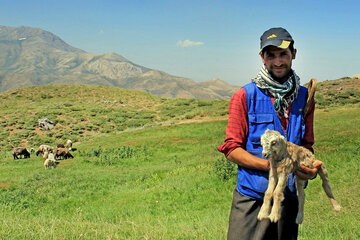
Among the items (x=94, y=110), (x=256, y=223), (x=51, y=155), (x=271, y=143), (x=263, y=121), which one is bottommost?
(x=51, y=155)

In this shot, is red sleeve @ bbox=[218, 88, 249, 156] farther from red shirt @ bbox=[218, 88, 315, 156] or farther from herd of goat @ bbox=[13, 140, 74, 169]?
herd of goat @ bbox=[13, 140, 74, 169]

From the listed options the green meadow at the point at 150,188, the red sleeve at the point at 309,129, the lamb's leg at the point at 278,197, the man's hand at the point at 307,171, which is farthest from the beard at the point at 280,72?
the green meadow at the point at 150,188

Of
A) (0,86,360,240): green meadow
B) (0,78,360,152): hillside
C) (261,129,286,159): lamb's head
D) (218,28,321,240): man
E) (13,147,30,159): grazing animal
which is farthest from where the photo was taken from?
(0,78,360,152): hillside

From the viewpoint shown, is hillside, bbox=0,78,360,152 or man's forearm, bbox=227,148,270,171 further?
hillside, bbox=0,78,360,152

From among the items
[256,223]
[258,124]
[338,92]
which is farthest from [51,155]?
[338,92]

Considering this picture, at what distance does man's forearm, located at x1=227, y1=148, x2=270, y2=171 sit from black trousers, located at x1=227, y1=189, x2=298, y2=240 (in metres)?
0.37

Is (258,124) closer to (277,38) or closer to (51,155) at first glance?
(277,38)

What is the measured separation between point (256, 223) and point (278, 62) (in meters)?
1.40

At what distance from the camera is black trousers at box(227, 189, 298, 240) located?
8.52 ft

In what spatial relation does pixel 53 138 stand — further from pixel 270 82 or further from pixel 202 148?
pixel 270 82

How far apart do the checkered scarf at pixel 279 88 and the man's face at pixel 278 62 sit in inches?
2.1

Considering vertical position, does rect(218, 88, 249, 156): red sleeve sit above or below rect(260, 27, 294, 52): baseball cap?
below

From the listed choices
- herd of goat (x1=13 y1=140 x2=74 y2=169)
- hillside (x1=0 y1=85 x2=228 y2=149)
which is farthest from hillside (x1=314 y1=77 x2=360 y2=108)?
herd of goat (x1=13 y1=140 x2=74 y2=169)

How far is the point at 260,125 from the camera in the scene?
253 centimetres
